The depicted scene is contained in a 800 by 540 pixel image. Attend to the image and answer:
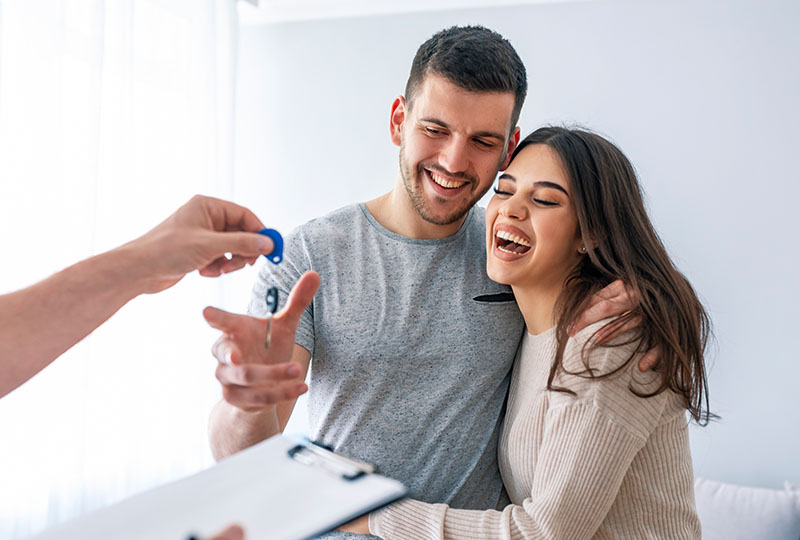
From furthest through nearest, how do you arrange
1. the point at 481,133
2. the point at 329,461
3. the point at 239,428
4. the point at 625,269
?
the point at 481,133
the point at 625,269
the point at 239,428
the point at 329,461

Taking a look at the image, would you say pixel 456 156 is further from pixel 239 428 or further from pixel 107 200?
pixel 107 200

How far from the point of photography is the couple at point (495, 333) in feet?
4.23

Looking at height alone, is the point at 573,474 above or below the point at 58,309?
below

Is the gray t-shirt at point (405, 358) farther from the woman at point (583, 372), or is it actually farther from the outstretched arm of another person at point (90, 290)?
the outstretched arm of another person at point (90, 290)

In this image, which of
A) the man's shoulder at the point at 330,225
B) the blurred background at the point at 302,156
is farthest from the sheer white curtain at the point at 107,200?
the man's shoulder at the point at 330,225

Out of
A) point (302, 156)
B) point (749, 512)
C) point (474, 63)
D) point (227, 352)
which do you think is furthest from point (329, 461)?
point (302, 156)

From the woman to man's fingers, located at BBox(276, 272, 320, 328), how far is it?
0.49 m

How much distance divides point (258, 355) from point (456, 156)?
2.40ft

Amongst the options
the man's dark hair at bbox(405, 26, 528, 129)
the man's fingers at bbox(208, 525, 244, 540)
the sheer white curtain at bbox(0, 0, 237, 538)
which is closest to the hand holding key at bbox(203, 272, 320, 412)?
the man's fingers at bbox(208, 525, 244, 540)

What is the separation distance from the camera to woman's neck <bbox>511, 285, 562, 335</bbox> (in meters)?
1.53

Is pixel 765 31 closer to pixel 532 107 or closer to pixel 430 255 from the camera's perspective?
pixel 532 107

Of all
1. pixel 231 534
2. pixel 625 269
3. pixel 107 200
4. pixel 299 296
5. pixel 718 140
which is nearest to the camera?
Answer: pixel 231 534

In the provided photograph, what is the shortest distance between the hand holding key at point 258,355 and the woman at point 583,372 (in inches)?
19.1

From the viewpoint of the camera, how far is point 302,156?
11.2 ft
